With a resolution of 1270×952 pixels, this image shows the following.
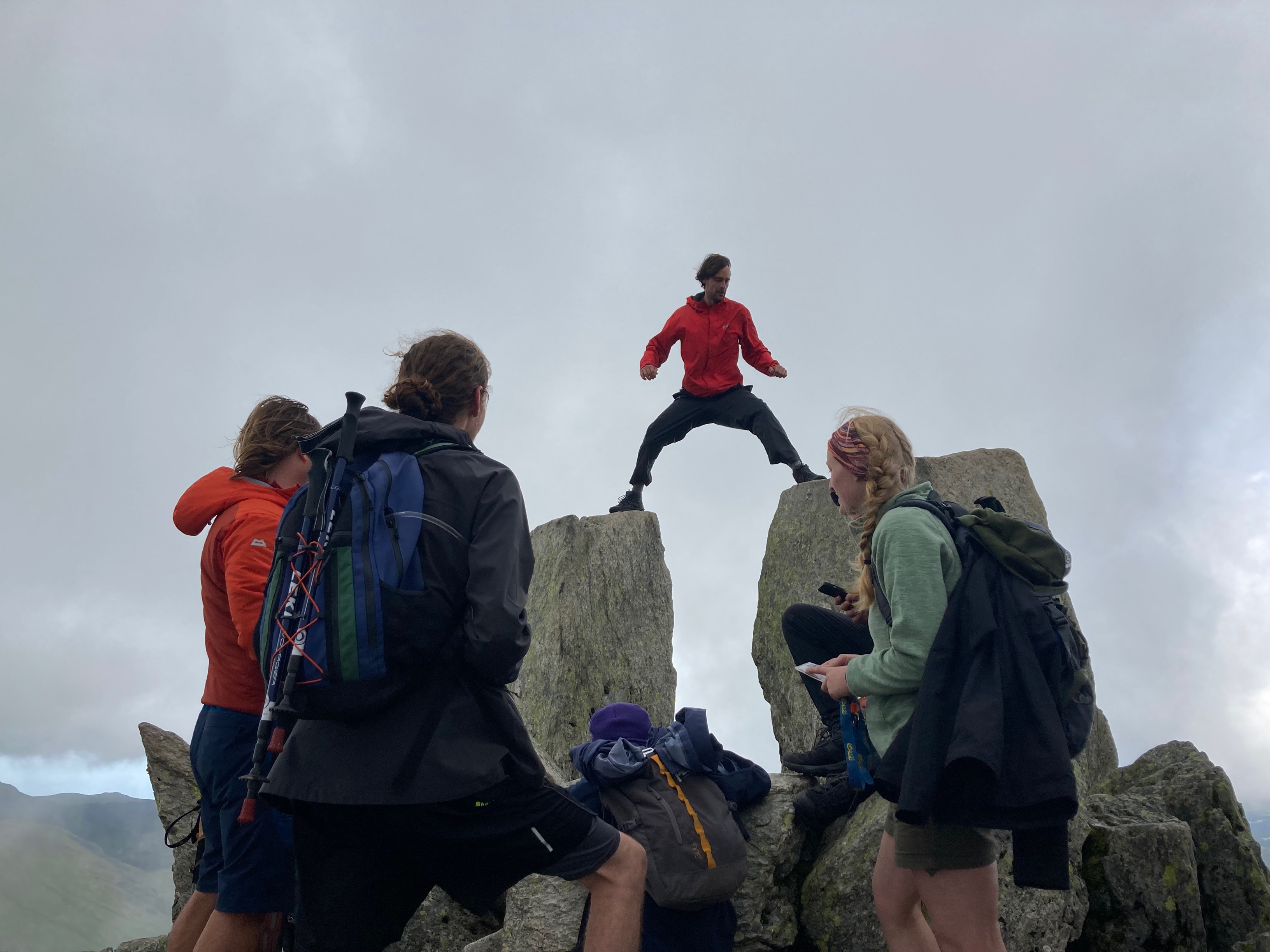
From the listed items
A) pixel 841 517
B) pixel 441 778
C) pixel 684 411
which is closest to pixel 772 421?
pixel 684 411

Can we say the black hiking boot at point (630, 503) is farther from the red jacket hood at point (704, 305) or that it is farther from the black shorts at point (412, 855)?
the black shorts at point (412, 855)

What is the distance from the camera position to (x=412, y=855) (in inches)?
118

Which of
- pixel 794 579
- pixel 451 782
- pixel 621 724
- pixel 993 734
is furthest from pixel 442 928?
pixel 794 579

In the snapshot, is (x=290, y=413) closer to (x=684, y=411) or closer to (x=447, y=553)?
(x=447, y=553)

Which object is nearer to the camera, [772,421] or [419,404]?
[419,404]

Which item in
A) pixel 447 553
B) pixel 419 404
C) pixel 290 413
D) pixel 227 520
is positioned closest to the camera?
pixel 447 553

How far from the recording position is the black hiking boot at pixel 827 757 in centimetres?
550

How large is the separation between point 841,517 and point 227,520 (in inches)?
234

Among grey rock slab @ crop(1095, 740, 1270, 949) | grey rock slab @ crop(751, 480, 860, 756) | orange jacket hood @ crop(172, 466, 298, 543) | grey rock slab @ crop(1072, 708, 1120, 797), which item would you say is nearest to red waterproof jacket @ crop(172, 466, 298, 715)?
orange jacket hood @ crop(172, 466, 298, 543)

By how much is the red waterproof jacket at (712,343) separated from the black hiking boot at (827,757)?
6.00 m

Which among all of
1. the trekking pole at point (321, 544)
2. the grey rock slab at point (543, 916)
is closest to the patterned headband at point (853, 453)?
the trekking pole at point (321, 544)

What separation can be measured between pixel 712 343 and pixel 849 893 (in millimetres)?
7049

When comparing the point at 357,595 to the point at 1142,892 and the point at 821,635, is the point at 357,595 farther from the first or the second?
the point at 1142,892

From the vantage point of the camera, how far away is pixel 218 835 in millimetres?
3820
